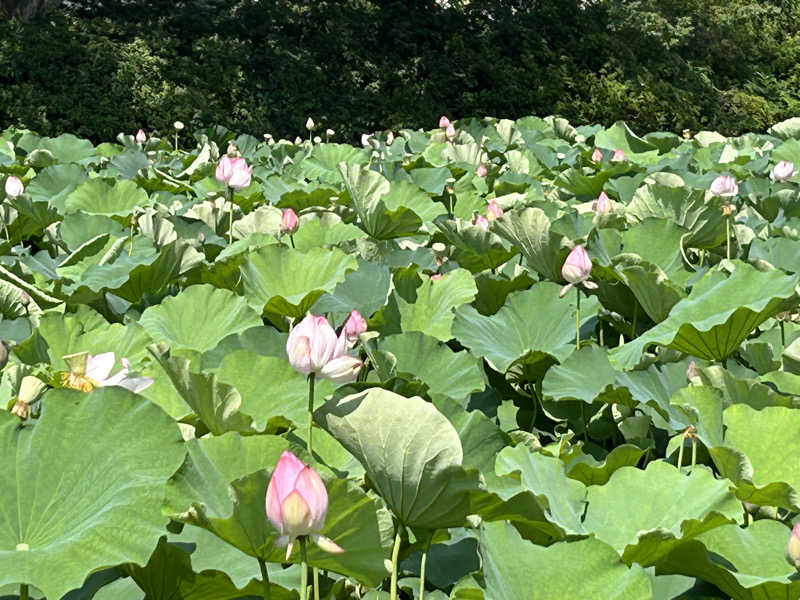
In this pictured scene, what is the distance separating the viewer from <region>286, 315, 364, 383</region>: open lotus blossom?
1.07m

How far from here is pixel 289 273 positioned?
1749 mm

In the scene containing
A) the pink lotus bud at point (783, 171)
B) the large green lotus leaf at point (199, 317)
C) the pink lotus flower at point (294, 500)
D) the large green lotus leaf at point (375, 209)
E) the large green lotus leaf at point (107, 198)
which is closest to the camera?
the pink lotus flower at point (294, 500)

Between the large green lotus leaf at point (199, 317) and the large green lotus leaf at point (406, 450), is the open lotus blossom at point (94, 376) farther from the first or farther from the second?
the large green lotus leaf at point (199, 317)

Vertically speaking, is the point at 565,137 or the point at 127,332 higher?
the point at 127,332

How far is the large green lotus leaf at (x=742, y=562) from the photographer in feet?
2.84

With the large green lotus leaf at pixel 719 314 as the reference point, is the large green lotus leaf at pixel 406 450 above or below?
above

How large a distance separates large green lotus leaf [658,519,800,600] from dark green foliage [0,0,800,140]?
8727 millimetres

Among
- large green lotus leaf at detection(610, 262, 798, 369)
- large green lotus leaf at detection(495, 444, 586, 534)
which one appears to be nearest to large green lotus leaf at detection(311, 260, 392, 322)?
large green lotus leaf at detection(610, 262, 798, 369)

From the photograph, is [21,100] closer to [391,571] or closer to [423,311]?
[423,311]

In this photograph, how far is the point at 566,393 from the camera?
1.40 m

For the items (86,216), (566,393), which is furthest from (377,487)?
(86,216)

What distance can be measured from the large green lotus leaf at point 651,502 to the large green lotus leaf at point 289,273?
2.46ft

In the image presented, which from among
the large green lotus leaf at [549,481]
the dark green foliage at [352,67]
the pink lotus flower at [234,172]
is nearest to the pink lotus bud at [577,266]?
the large green lotus leaf at [549,481]

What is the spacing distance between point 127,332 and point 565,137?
12.7 feet
